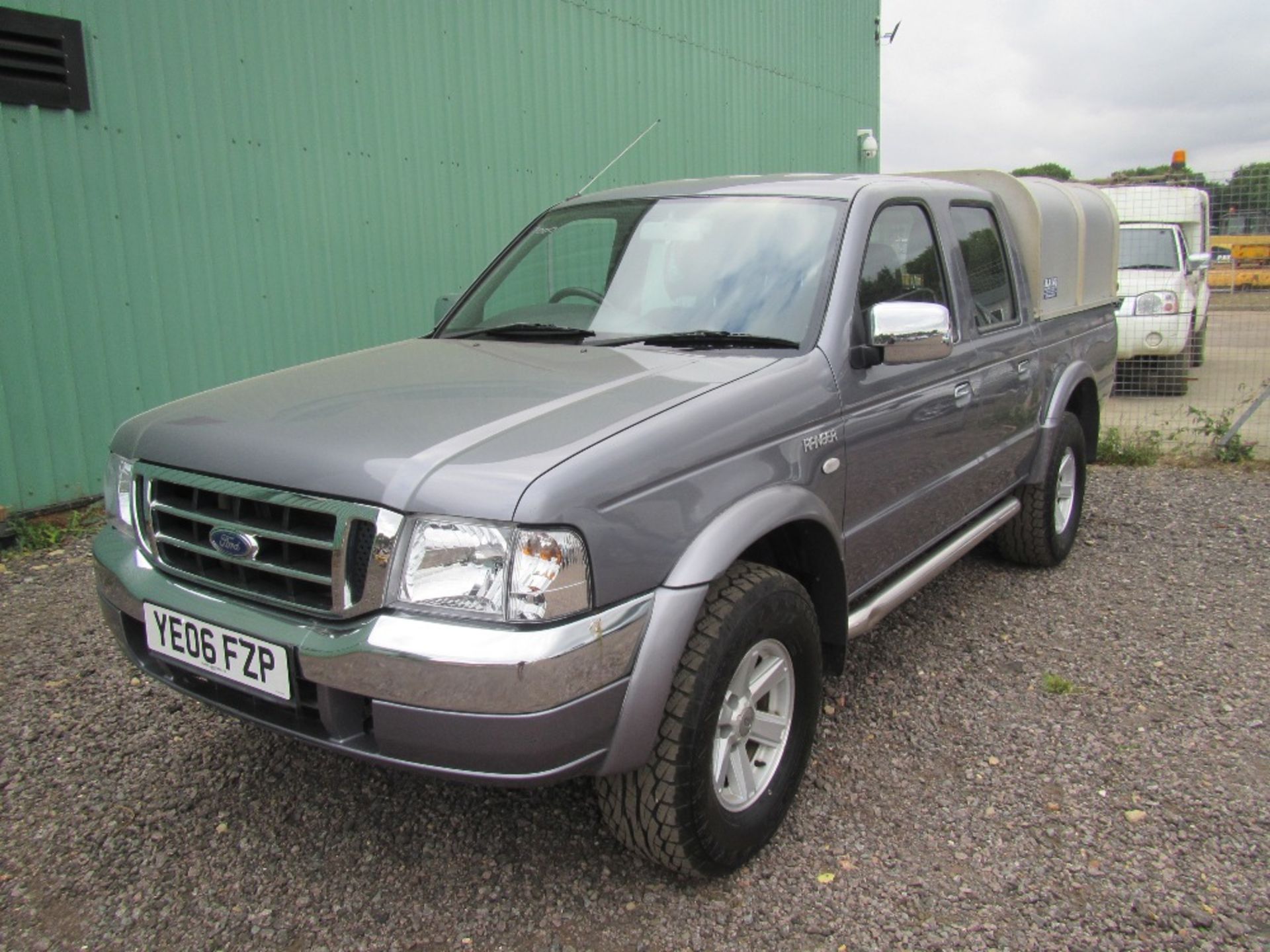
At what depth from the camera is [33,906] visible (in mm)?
2426

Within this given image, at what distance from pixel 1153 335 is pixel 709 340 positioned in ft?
29.4

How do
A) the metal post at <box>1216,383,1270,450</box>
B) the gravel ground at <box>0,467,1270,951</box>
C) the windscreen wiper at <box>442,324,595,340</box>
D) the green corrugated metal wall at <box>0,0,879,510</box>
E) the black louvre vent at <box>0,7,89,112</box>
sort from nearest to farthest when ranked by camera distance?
the gravel ground at <box>0,467,1270,951</box> → the windscreen wiper at <box>442,324,595,340</box> → the black louvre vent at <box>0,7,89,112</box> → the green corrugated metal wall at <box>0,0,879,510</box> → the metal post at <box>1216,383,1270,450</box>

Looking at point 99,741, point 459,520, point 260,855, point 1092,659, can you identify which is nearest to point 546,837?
point 260,855

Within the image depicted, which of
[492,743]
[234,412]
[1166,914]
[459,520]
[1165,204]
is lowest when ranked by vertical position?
[1166,914]

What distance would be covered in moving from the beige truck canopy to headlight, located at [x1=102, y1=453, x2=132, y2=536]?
3520 mm

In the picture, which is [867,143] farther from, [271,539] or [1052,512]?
[271,539]

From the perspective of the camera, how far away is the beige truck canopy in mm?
4492

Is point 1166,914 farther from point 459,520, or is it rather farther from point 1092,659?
point 459,520

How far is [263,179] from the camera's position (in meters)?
6.18

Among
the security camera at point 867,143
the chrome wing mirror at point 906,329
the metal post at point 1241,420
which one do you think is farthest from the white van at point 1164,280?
the chrome wing mirror at point 906,329

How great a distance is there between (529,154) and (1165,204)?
8219 mm

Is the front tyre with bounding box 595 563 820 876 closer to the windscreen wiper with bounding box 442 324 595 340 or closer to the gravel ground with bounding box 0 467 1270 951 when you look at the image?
the gravel ground with bounding box 0 467 1270 951

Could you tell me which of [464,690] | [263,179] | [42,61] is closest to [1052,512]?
[464,690]

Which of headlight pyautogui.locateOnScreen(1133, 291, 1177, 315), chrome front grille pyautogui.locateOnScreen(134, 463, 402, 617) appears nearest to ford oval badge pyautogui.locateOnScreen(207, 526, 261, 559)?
chrome front grille pyautogui.locateOnScreen(134, 463, 402, 617)
